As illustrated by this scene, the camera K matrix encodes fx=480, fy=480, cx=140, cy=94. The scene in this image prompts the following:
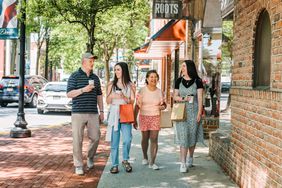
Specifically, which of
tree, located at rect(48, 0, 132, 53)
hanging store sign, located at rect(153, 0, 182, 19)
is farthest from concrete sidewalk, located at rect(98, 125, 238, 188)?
tree, located at rect(48, 0, 132, 53)

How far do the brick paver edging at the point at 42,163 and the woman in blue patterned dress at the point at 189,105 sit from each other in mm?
1339

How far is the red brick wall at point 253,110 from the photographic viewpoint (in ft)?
15.8

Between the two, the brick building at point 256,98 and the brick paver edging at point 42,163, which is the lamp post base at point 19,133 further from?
the brick building at point 256,98

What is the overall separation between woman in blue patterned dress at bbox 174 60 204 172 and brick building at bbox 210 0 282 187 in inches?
21.2

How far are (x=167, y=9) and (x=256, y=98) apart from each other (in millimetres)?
5976

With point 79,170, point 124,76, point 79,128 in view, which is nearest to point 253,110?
point 124,76

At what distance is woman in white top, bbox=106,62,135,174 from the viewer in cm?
736

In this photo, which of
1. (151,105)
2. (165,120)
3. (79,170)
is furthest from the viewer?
(165,120)

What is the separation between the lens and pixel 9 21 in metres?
11.8

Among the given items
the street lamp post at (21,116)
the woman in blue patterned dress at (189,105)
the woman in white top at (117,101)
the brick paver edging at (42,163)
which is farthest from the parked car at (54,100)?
the woman in blue patterned dress at (189,105)

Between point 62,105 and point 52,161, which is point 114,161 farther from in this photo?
point 62,105

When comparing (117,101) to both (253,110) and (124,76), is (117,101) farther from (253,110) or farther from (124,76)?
(253,110)

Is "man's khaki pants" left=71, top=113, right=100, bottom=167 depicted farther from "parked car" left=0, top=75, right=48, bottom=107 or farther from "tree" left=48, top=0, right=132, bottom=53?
"parked car" left=0, top=75, right=48, bottom=107

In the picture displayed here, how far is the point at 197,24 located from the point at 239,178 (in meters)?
7.02
